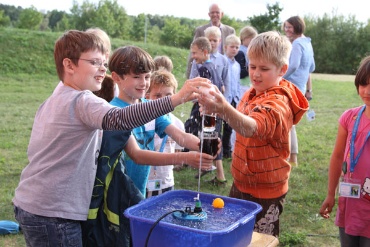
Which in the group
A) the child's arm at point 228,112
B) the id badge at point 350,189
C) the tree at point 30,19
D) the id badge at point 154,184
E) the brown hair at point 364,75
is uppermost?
the tree at point 30,19

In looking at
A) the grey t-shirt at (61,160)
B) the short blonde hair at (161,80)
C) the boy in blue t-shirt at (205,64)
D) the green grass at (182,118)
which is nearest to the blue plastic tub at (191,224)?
the grey t-shirt at (61,160)

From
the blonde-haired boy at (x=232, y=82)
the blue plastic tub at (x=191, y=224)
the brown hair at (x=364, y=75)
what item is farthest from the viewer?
the blonde-haired boy at (x=232, y=82)

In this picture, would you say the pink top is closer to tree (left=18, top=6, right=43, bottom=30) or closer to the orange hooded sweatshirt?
the orange hooded sweatshirt

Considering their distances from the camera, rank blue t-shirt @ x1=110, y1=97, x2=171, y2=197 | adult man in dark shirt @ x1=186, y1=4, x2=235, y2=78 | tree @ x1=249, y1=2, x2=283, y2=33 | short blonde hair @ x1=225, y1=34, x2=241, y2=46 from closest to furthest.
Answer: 1. blue t-shirt @ x1=110, y1=97, x2=171, y2=197
2. short blonde hair @ x1=225, y1=34, x2=241, y2=46
3. adult man in dark shirt @ x1=186, y1=4, x2=235, y2=78
4. tree @ x1=249, y1=2, x2=283, y2=33

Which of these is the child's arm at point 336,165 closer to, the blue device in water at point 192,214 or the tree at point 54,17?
the blue device in water at point 192,214

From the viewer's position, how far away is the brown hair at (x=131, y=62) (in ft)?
9.02

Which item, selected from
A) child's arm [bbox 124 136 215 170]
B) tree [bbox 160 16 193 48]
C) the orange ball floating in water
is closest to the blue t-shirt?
child's arm [bbox 124 136 215 170]

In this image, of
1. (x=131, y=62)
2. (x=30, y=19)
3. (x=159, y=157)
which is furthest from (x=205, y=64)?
(x=30, y=19)

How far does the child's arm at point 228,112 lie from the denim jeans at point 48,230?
85cm

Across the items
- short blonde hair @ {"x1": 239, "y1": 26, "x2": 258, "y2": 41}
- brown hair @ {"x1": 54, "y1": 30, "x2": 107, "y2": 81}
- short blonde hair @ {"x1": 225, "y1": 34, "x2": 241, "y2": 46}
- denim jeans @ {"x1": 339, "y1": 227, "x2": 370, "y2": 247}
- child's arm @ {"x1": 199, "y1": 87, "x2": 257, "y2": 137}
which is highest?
short blonde hair @ {"x1": 239, "y1": 26, "x2": 258, "y2": 41}

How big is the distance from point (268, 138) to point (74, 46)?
115cm

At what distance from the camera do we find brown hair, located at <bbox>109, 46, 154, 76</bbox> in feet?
9.02

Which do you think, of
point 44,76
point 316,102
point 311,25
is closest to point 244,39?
point 316,102

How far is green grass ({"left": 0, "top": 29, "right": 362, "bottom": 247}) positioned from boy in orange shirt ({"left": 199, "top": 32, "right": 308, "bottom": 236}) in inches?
57.4
